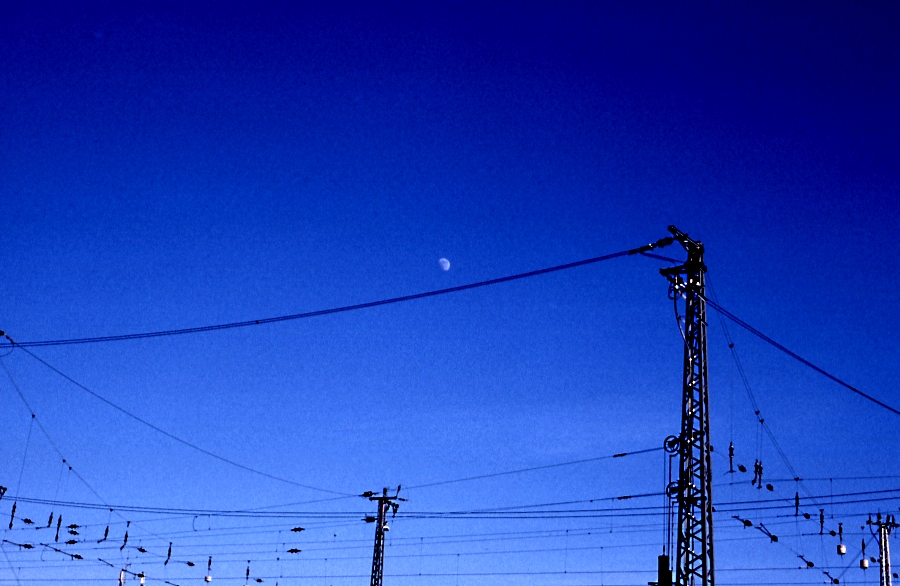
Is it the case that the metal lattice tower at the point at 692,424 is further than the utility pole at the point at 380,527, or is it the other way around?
the utility pole at the point at 380,527

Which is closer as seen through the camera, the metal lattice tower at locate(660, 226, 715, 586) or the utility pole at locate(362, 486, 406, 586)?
the metal lattice tower at locate(660, 226, 715, 586)

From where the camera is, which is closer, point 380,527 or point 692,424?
point 692,424

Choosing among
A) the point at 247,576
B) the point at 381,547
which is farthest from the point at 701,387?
the point at 247,576

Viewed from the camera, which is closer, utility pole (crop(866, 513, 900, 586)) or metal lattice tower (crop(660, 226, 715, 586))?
metal lattice tower (crop(660, 226, 715, 586))

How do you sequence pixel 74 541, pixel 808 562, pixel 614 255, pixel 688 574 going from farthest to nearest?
1. pixel 74 541
2. pixel 808 562
3. pixel 614 255
4. pixel 688 574

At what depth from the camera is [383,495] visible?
52.2 meters

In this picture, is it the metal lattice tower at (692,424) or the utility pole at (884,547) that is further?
the utility pole at (884,547)

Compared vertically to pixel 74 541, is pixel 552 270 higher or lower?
higher

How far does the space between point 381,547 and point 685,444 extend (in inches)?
1079

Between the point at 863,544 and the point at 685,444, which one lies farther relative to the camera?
the point at 863,544

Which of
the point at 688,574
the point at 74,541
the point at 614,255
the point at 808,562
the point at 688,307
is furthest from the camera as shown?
the point at 74,541

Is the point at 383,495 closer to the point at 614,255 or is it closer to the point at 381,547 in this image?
the point at 381,547

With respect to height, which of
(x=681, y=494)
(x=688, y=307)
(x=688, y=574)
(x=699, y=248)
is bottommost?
(x=688, y=574)

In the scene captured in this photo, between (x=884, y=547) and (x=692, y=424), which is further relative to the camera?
(x=884, y=547)
